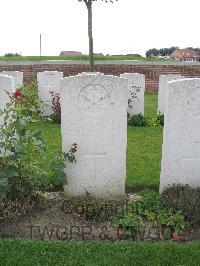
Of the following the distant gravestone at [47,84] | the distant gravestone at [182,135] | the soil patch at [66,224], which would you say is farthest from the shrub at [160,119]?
the soil patch at [66,224]

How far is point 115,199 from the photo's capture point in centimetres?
559

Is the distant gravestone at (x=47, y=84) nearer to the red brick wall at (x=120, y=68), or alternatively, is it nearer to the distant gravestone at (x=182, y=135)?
the distant gravestone at (x=182, y=135)

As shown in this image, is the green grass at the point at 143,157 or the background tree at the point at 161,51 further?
the background tree at the point at 161,51

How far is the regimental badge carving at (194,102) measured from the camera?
5.32 metres

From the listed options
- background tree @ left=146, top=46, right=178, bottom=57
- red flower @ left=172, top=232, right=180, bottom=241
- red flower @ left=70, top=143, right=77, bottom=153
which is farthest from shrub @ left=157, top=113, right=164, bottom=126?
background tree @ left=146, top=46, right=178, bottom=57

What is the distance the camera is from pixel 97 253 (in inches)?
165

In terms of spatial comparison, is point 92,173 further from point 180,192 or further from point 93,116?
point 180,192

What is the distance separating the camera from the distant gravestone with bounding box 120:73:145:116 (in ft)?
36.8

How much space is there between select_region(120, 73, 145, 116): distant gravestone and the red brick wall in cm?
882

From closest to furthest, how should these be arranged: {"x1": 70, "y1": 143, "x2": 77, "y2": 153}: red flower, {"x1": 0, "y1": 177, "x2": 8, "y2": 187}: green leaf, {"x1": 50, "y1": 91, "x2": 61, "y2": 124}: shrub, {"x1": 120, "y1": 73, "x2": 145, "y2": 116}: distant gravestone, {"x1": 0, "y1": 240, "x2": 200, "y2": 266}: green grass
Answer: {"x1": 0, "y1": 240, "x2": 200, "y2": 266}: green grass → {"x1": 0, "y1": 177, "x2": 8, "y2": 187}: green leaf → {"x1": 70, "y1": 143, "x2": 77, "y2": 153}: red flower → {"x1": 50, "y1": 91, "x2": 61, "y2": 124}: shrub → {"x1": 120, "y1": 73, "x2": 145, "y2": 116}: distant gravestone

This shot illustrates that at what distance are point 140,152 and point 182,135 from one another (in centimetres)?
262

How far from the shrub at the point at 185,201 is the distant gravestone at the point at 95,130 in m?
0.68

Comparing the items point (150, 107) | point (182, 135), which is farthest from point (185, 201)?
point (150, 107)

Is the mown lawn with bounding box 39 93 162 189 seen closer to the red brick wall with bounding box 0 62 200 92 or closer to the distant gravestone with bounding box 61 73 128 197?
the distant gravestone with bounding box 61 73 128 197
